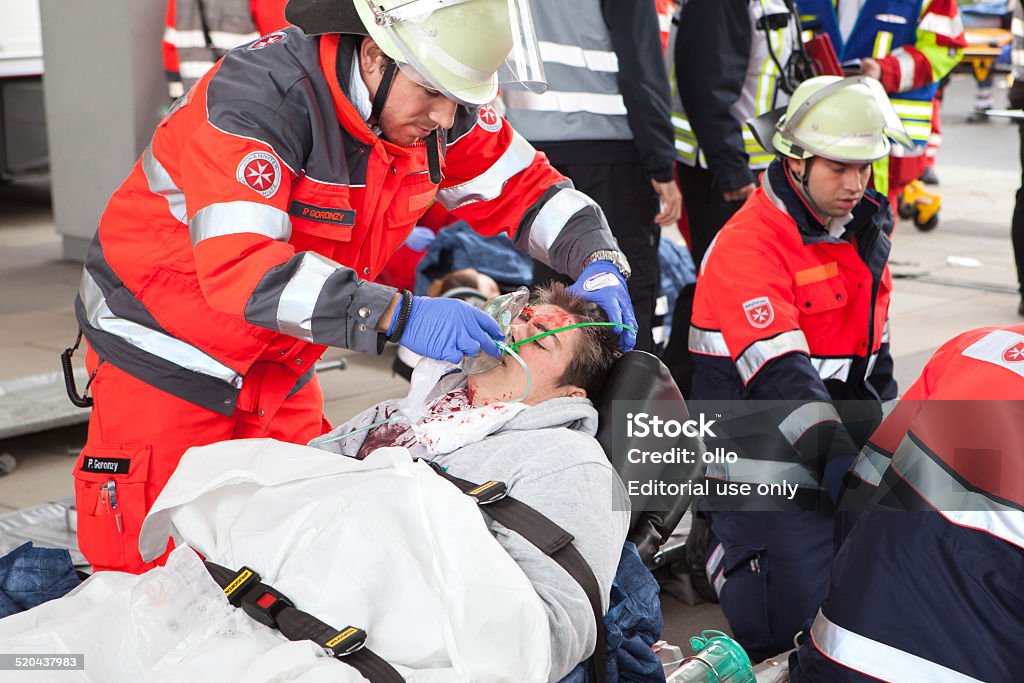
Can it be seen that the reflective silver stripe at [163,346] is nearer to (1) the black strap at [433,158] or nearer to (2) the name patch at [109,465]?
(2) the name patch at [109,465]

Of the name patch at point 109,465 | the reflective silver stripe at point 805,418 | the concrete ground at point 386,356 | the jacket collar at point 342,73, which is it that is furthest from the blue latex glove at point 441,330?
the concrete ground at point 386,356

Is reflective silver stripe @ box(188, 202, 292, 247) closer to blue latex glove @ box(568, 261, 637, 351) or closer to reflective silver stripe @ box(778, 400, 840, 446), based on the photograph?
blue latex glove @ box(568, 261, 637, 351)

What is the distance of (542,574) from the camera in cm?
198

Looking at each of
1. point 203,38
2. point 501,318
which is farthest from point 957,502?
point 203,38

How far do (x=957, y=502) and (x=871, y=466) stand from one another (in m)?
0.57

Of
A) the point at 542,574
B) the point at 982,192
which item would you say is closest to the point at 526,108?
the point at 542,574

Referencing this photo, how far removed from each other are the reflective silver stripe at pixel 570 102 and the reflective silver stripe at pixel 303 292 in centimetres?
209

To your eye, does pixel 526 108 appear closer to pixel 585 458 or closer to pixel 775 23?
pixel 775 23

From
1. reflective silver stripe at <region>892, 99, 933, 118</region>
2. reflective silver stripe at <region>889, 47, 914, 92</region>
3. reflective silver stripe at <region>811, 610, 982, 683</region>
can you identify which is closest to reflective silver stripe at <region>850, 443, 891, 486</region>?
reflective silver stripe at <region>811, 610, 982, 683</region>

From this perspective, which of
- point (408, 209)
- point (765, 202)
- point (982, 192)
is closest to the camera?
point (408, 209)

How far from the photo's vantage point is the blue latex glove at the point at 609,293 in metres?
2.59

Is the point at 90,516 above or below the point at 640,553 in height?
below

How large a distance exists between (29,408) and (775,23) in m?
3.21

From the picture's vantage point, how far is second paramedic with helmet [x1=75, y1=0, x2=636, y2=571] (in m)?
2.15
